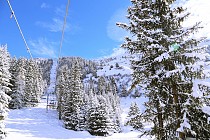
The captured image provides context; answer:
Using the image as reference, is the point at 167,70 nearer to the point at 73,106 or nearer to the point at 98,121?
the point at 98,121

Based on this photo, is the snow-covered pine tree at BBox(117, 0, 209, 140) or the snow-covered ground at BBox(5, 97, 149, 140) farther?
the snow-covered ground at BBox(5, 97, 149, 140)

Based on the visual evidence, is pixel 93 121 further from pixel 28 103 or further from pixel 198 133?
pixel 198 133

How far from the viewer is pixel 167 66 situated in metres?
10.7

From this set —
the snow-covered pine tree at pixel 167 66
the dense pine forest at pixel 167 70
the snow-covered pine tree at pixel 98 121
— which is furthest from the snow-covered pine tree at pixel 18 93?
the snow-covered pine tree at pixel 167 66

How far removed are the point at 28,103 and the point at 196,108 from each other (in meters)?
60.6

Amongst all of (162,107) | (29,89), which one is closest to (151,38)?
(162,107)

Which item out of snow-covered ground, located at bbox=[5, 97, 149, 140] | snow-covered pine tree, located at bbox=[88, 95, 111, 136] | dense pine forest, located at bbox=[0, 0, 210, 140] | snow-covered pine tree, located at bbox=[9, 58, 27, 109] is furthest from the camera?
snow-covered pine tree, located at bbox=[9, 58, 27, 109]

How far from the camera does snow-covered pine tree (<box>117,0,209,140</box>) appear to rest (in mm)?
9648

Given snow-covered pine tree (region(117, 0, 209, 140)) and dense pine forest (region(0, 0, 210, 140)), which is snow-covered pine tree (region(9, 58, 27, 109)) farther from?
snow-covered pine tree (region(117, 0, 209, 140))

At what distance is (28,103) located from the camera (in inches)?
2571

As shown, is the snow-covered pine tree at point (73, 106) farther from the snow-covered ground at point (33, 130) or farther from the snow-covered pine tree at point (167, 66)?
the snow-covered pine tree at point (167, 66)

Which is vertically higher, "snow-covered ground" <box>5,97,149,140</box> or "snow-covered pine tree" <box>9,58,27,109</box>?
"snow-covered pine tree" <box>9,58,27,109</box>

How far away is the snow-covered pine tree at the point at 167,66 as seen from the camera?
9648 mm

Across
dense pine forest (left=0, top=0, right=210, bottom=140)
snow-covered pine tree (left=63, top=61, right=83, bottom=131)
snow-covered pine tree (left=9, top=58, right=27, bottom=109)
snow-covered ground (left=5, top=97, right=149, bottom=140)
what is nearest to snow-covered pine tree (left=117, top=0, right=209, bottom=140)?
dense pine forest (left=0, top=0, right=210, bottom=140)
